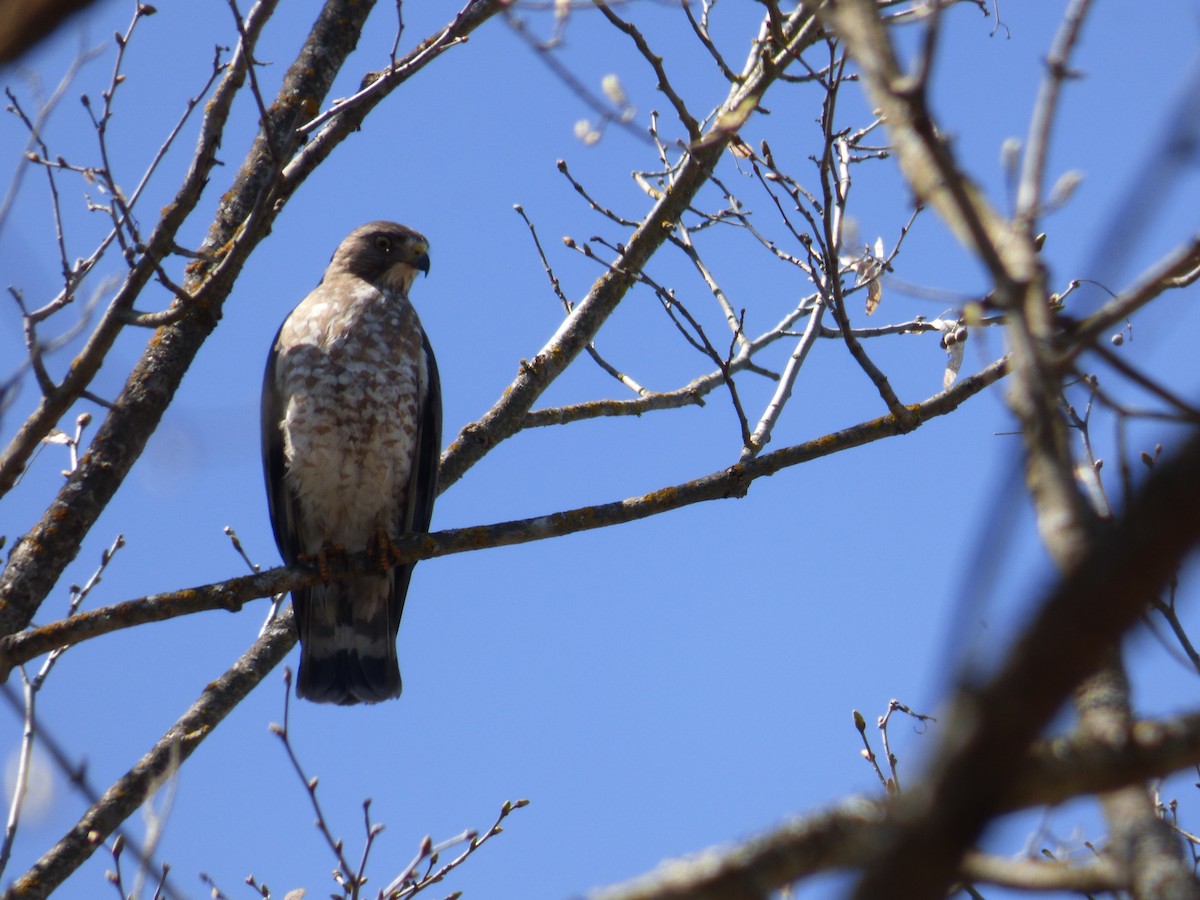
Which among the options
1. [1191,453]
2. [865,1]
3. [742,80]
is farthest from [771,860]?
[742,80]

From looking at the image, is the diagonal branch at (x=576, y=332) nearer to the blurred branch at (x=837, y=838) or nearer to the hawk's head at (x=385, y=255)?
the hawk's head at (x=385, y=255)

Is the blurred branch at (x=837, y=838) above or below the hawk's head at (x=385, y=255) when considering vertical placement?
below

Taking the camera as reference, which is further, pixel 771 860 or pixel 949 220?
pixel 949 220

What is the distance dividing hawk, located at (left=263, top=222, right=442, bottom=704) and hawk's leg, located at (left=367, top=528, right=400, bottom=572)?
23 centimetres

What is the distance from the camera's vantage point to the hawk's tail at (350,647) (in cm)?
548

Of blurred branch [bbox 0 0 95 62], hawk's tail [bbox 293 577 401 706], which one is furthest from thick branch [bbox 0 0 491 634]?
blurred branch [bbox 0 0 95 62]

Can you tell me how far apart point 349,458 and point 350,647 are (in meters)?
0.86

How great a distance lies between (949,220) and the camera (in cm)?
148

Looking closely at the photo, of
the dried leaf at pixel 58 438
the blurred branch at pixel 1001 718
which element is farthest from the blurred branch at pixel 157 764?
the blurred branch at pixel 1001 718

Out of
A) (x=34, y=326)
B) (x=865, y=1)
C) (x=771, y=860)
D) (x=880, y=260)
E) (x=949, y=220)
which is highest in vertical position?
(x=880, y=260)

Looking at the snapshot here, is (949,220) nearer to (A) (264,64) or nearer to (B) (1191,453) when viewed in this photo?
(B) (1191,453)

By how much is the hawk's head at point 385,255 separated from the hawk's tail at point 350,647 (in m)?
1.52

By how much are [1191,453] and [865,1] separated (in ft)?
3.18

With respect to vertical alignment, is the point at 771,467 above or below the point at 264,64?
below
